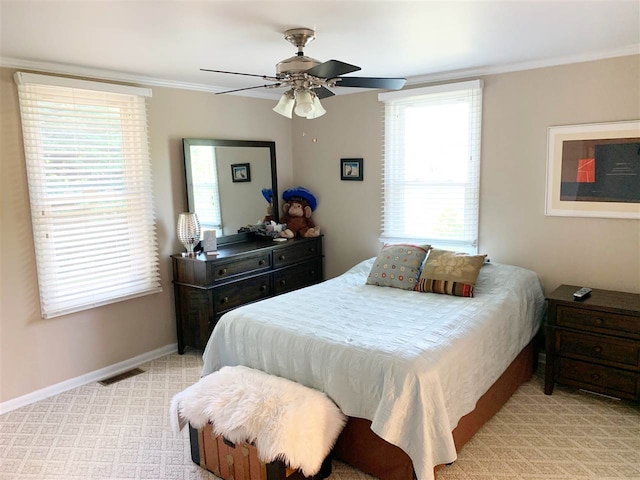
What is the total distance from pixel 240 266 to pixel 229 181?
89 centimetres

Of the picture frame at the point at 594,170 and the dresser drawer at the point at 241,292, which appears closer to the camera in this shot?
the picture frame at the point at 594,170

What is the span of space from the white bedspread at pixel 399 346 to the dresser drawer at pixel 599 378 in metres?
0.31

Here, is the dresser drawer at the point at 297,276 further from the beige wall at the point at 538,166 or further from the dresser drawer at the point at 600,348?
the dresser drawer at the point at 600,348

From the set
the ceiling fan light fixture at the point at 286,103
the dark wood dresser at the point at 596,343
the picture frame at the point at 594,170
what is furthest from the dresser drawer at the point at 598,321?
the ceiling fan light fixture at the point at 286,103

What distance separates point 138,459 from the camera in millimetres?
2648

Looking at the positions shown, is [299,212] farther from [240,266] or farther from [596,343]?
[596,343]

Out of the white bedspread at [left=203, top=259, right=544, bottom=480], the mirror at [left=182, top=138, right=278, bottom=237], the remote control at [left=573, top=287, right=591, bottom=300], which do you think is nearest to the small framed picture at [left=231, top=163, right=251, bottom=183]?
the mirror at [left=182, top=138, right=278, bottom=237]

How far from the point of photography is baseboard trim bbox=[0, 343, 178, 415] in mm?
3273

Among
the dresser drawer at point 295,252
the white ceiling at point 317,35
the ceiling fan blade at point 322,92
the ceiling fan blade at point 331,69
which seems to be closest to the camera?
the ceiling fan blade at point 331,69

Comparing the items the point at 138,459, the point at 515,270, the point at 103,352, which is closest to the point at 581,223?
the point at 515,270

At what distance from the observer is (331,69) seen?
2.19 meters

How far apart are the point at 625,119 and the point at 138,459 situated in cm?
380

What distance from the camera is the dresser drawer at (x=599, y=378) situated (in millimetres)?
2939

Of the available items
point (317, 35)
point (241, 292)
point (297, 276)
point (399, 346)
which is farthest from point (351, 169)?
point (399, 346)
